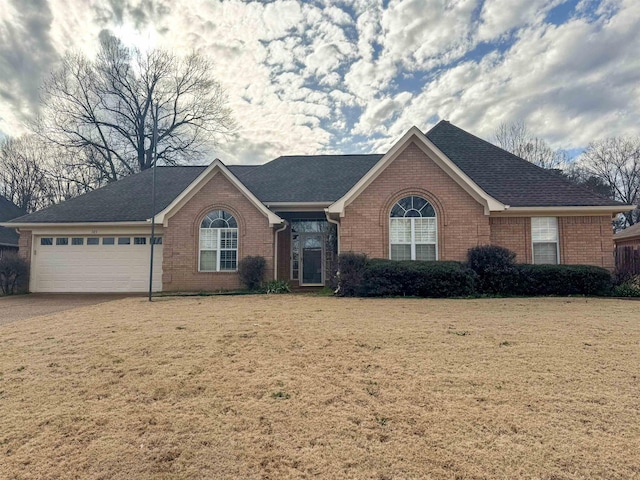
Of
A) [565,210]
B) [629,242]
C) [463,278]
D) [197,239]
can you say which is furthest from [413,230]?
[629,242]

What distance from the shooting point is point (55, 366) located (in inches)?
196

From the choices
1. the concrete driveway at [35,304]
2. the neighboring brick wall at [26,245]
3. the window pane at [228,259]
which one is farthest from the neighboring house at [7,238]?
the window pane at [228,259]

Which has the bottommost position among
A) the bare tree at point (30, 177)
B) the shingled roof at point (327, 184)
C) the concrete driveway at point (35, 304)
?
the concrete driveway at point (35, 304)

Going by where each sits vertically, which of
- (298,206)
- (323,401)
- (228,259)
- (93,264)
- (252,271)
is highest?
(298,206)

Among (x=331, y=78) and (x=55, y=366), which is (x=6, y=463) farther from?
(x=331, y=78)

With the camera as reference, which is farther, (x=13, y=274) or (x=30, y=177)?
(x=30, y=177)

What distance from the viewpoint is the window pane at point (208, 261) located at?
48.1 feet

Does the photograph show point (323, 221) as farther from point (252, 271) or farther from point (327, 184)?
point (252, 271)

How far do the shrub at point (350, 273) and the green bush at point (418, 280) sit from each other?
213 mm

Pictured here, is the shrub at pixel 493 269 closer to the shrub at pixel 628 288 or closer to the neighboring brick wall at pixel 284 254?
the shrub at pixel 628 288

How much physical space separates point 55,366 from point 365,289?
8.71m

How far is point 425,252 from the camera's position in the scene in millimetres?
13328

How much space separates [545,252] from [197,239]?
13923mm

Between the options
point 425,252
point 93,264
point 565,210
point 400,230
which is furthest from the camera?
point 93,264
